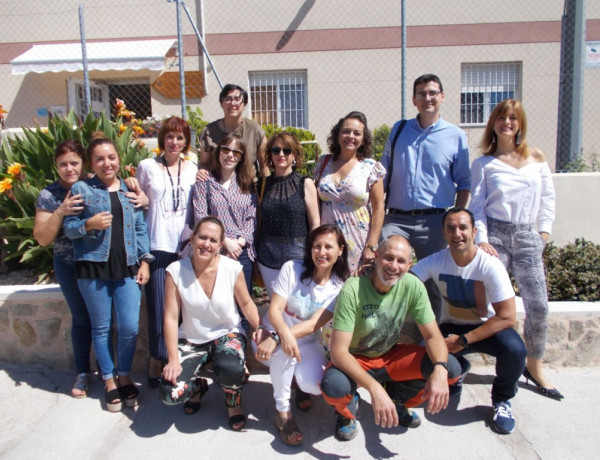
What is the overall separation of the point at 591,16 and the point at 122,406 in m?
12.8

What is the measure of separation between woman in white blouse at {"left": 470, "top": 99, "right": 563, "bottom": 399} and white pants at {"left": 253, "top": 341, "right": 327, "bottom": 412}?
1.37 meters

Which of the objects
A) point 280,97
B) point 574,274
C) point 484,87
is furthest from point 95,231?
point 484,87

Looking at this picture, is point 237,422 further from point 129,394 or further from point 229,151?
point 229,151

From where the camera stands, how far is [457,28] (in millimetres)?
11328

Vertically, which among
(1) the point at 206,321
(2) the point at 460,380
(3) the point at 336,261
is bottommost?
(2) the point at 460,380

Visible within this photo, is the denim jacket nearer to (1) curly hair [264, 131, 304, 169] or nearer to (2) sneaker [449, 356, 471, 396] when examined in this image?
(1) curly hair [264, 131, 304, 169]

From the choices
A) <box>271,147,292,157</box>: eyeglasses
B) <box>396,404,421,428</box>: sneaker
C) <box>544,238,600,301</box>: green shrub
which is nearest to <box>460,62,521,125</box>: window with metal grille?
<box>544,238,600,301</box>: green shrub

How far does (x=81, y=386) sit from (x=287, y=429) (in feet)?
5.07

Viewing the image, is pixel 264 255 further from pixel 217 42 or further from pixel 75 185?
pixel 217 42

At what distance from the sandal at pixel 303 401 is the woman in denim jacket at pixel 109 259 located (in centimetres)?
109

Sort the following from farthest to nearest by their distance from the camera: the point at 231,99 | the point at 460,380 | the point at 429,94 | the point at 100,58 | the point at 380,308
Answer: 1. the point at 100,58
2. the point at 231,99
3. the point at 429,94
4. the point at 460,380
5. the point at 380,308

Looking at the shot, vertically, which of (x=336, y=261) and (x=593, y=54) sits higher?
(x=593, y=54)

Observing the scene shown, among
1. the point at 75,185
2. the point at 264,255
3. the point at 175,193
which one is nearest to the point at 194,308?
the point at 264,255

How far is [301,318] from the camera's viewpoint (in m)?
3.01
